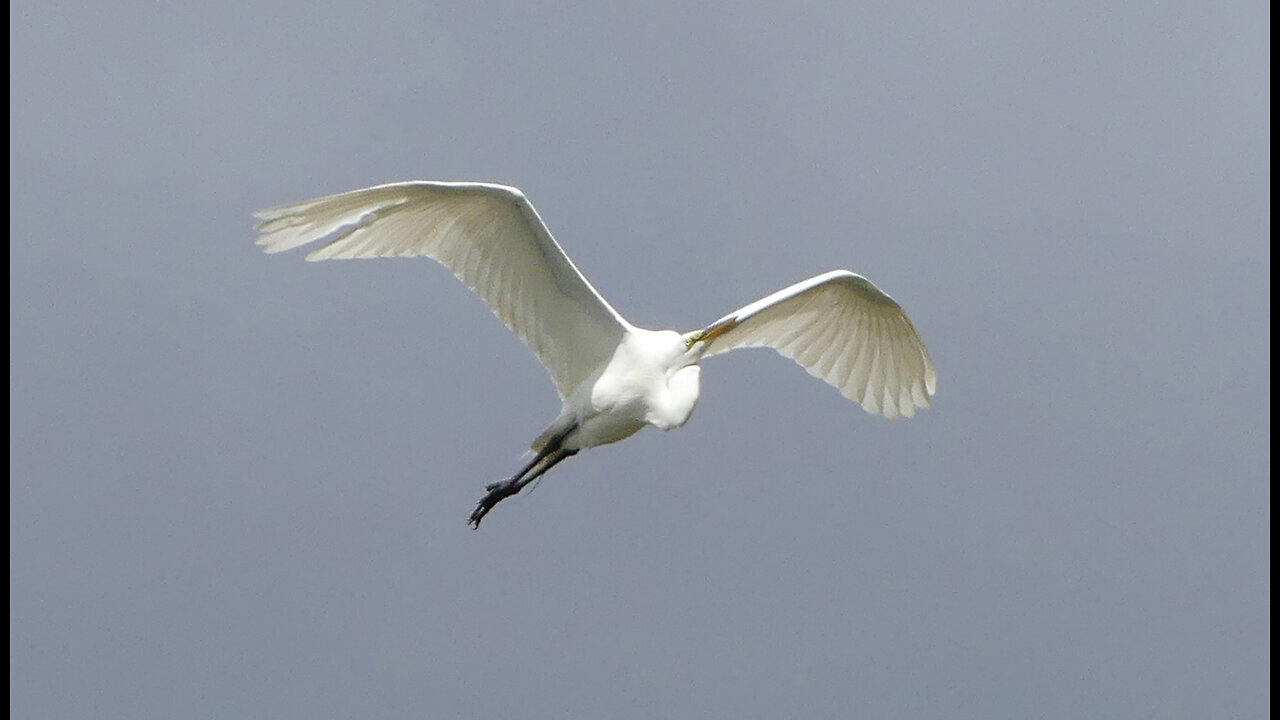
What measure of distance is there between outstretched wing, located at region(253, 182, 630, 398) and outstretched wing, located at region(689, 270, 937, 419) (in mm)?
1239

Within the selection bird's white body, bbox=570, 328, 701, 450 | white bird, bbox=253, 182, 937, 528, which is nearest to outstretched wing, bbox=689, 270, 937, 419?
white bird, bbox=253, 182, 937, 528

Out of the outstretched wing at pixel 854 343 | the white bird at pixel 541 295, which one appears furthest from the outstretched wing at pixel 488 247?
the outstretched wing at pixel 854 343

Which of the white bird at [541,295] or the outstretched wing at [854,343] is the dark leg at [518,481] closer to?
the white bird at [541,295]

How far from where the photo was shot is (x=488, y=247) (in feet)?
43.8

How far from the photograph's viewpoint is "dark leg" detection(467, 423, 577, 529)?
13633mm

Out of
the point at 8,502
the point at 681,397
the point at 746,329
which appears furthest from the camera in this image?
the point at 746,329

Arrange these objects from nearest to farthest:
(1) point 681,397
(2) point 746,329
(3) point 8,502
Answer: (3) point 8,502, (1) point 681,397, (2) point 746,329

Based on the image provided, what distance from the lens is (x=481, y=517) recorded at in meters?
13.8

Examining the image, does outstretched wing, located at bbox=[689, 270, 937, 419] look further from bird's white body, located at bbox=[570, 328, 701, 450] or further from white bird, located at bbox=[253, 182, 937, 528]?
bird's white body, located at bbox=[570, 328, 701, 450]

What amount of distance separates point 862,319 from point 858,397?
0.70 m

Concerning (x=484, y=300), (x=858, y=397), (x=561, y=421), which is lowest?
(x=858, y=397)

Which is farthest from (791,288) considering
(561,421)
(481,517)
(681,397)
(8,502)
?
(8,502)

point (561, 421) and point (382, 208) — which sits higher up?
point (382, 208)

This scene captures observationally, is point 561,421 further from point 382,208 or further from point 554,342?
point 382,208
